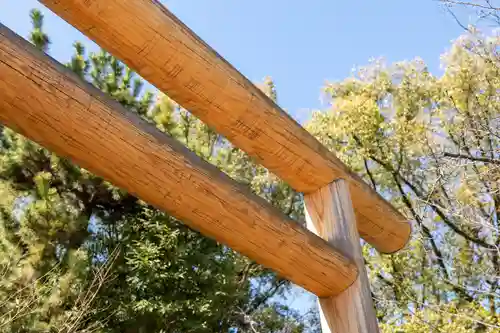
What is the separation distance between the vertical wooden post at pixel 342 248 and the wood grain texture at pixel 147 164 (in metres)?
0.05

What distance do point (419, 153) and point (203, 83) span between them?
4327 millimetres

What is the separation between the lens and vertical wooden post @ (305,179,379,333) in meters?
1.38

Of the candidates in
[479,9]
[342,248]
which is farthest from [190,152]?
[479,9]

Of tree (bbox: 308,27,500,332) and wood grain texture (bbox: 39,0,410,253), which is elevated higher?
tree (bbox: 308,27,500,332)

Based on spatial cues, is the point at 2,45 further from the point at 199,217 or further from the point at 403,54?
the point at 403,54

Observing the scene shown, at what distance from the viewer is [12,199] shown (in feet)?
15.1

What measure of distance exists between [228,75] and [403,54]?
5.56m

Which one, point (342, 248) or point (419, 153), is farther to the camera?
point (419, 153)

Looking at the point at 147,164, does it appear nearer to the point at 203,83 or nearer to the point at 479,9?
the point at 203,83

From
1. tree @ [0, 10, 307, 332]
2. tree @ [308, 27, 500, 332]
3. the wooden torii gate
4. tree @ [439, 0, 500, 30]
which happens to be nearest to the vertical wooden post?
the wooden torii gate

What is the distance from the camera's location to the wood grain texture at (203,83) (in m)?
1.12

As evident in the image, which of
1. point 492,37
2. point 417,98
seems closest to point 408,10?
point 492,37

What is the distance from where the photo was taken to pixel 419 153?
5109mm

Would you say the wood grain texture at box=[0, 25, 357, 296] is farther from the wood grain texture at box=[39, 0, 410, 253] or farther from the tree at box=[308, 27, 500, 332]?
the tree at box=[308, 27, 500, 332]
